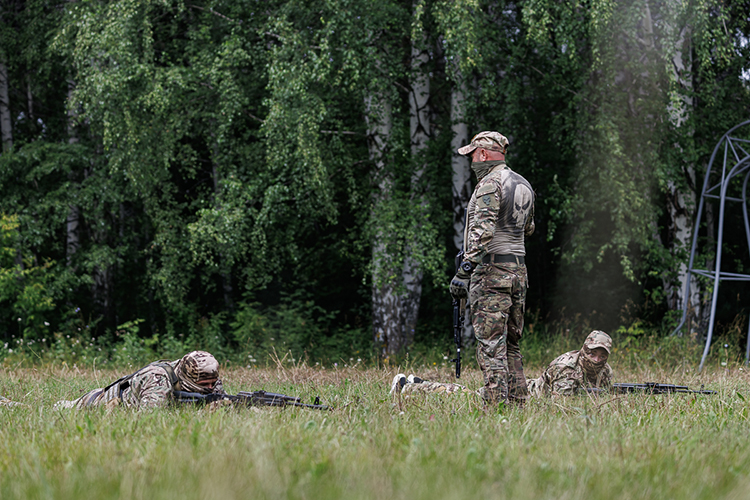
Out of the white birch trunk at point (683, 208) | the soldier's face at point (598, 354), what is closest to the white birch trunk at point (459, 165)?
the white birch trunk at point (683, 208)

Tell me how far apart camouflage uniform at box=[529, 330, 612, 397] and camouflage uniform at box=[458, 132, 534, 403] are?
756 millimetres

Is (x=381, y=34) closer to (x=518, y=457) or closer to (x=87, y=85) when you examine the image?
(x=87, y=85)

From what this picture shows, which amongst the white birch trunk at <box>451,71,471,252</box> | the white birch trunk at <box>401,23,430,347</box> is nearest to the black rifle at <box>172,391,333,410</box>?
the white birch trunk at <box>401,23,430,347</box>

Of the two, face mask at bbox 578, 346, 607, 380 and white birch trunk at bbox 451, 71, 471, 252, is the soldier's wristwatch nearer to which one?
face mask at bbox 578, 346, 607, 380

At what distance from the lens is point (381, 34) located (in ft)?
29.0

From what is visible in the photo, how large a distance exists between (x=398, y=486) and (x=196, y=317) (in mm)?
10123

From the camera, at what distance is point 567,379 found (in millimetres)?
5387

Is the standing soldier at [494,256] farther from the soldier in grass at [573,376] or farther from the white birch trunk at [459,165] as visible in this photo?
the white birch trunk at [459,165]

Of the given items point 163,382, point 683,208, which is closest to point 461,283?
point 163,382

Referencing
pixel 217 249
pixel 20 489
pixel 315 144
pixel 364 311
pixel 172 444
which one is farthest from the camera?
pixel 364 311

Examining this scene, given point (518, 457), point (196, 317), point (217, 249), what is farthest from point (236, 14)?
point (518, 457)

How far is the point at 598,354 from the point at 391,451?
287 cm

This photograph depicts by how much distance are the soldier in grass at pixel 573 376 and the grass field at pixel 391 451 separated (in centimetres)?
56

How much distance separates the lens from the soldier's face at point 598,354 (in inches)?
211
